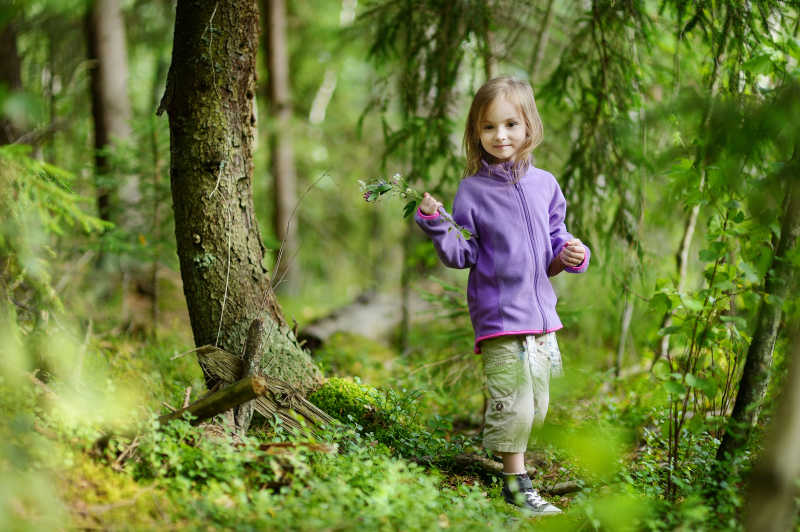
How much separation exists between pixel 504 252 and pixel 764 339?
1.40m

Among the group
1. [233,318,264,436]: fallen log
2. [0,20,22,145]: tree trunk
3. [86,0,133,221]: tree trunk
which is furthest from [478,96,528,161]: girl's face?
[86,0,133,221]: tree trunk

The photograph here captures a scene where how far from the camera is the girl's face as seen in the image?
3.52m

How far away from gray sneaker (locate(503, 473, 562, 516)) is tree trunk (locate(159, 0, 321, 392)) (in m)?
1.42

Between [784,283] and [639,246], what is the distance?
1.67 metres

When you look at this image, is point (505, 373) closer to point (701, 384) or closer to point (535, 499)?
point (535, 499)

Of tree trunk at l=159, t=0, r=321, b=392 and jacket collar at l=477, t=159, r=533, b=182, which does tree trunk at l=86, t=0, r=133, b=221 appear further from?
jacket collar at l=477, t=159, r=533, b=182

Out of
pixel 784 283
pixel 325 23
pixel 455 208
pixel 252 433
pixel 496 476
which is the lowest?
pixel 496 476

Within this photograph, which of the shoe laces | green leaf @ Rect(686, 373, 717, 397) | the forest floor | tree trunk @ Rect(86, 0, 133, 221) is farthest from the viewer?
tree trunk @ Rect(86, 0, 133, 221)

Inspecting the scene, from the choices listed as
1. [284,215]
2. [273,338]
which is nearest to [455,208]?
[273,338]

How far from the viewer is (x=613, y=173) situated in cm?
470

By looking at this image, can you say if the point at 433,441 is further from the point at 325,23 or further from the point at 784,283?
the point at 325,23

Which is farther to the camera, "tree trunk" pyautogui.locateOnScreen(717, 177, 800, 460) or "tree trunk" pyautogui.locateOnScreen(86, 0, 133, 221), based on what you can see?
"tree trunk" pyautogui.locateOnScreen(86, 0, 133, 221)

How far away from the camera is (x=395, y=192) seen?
10.5ft

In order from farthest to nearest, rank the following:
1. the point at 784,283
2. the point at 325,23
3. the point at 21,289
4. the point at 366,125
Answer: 1. the point at 366,125
2. the point at 325,23
3. the point at 21,289
4. the point at 784,283
